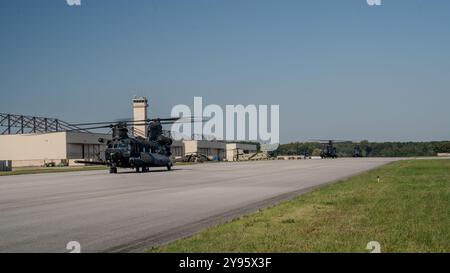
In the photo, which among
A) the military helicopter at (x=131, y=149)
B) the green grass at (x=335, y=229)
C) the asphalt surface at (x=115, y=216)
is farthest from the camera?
the military helicopter at (x=131, y=149)

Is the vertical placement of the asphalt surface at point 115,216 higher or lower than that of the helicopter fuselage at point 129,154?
lower

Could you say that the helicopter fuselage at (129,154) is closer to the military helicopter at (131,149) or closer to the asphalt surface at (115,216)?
the military helicopter at (131,149)

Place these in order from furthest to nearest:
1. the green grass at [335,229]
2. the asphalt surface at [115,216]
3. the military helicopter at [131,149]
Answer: the military helicopter at [131,149] → the asphalt surface at [115,216] → the green grass at [335,229]

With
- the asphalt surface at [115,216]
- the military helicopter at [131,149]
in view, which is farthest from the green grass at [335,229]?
the military helicopter at [131,149]

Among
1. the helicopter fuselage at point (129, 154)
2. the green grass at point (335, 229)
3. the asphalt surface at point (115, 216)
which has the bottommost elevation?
the asphalt surface at point (115, 216)

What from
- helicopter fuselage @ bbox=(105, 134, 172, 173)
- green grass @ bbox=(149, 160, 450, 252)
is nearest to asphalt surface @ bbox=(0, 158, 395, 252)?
green grass @ bbox=(149, 160, 450, 252)

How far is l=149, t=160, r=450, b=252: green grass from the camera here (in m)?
8.77

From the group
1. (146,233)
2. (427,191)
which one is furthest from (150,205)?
(427,191)

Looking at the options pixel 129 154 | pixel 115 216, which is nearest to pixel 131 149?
pixel 129 154

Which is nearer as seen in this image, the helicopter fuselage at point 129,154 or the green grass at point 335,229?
the green grass at point 335,229

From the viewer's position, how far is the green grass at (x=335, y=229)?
28.8ft

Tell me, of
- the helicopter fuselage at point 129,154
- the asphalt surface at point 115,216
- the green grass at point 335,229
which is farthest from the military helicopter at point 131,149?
the green grass at point 335,229
